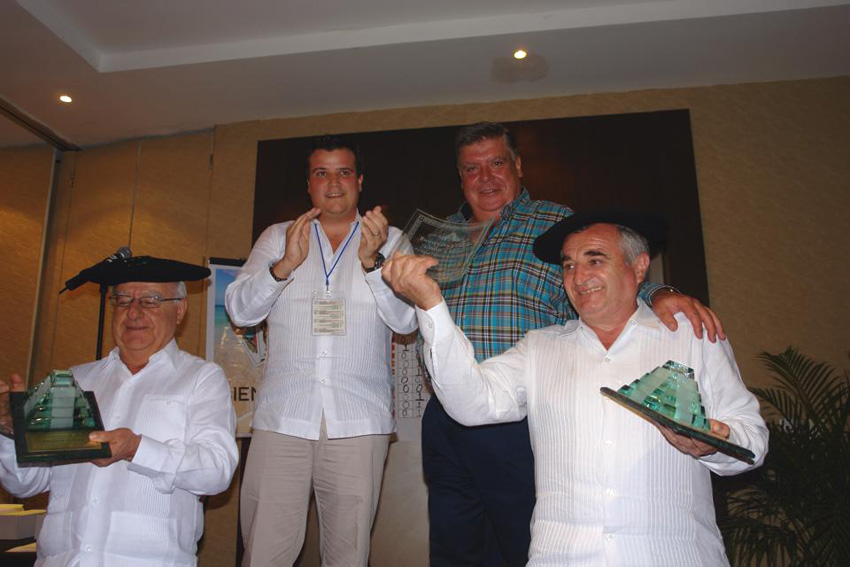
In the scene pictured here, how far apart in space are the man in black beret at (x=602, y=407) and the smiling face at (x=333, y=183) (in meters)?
1.15

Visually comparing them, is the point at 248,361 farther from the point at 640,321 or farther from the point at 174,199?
the point at 640,321

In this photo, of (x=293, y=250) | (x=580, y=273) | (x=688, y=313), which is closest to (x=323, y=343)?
(x=293, y=250)

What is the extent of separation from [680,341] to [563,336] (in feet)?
1.14

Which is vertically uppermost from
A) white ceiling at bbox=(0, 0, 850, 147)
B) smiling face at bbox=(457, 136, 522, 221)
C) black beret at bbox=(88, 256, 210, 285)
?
white ceiling at bbox=(0, 0, 850, 147)

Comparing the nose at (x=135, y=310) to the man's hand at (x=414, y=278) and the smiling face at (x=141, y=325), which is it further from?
the man's hand at (x=414, y=278)

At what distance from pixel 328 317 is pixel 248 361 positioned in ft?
5.89

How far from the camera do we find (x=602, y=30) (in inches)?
153

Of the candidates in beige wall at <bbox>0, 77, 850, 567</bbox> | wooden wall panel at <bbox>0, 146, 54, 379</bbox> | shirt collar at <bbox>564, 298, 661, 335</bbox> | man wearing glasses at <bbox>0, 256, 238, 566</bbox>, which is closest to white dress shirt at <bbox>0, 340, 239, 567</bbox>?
man wearing glasses at <bbox>0, 256, 238, 566</bbox>

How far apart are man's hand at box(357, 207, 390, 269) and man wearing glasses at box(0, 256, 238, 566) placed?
0.72 m

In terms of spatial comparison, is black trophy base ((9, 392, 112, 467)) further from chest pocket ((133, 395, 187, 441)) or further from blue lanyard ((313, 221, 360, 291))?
blue lanyard ((313, 221, 360, 291))

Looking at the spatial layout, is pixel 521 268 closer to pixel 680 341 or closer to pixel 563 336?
pixel 563 336

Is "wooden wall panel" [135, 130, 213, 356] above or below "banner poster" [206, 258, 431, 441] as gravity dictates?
above

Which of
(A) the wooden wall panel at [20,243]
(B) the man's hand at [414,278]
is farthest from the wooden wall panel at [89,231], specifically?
(B) the man's hand at [414,278]

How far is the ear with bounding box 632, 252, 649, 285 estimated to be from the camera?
219 cm
